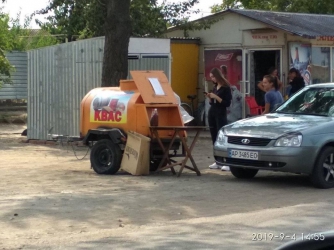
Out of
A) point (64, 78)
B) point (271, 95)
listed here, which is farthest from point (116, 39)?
point (271, 95)

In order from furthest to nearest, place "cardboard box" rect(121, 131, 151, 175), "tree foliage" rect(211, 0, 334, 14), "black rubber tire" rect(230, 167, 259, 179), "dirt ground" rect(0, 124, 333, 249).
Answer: "tree foliage" rect(211, 0, 334, 14) → "black rubber tire" rect(230, 167, 259, 179) → "cardboard box" rect(121, 131, 151, 175) → "dirt ground" rect(0, 124, 333, 249)

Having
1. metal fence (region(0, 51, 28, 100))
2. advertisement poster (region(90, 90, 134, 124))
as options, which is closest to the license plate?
advertisement poster (region(90, 90, 134, 124))

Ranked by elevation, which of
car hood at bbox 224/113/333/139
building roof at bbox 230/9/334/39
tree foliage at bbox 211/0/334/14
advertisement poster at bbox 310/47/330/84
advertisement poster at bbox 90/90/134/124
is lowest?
car hood at bbox 224/113/333/139

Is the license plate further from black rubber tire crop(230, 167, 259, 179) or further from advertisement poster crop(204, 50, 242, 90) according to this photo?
advertisement poster crop(204, 50, 242, 90)

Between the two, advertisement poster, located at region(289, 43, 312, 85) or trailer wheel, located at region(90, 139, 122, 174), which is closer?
trailer wheel, located at region(90, 139, 122, 174)

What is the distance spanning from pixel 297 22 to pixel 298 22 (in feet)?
0.19

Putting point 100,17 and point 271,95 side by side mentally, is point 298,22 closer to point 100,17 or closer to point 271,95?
point 100,17

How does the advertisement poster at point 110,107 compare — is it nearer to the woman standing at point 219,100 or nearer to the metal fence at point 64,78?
the woman standing at point 219,100

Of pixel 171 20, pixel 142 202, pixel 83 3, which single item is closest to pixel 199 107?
pixel 171 20

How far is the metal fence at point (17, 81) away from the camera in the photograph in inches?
1191

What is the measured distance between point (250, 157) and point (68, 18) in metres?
14.2

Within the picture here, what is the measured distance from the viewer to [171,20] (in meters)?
23.7

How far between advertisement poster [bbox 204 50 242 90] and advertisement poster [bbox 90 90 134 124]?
911cm

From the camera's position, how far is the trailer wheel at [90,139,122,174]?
13.2m
